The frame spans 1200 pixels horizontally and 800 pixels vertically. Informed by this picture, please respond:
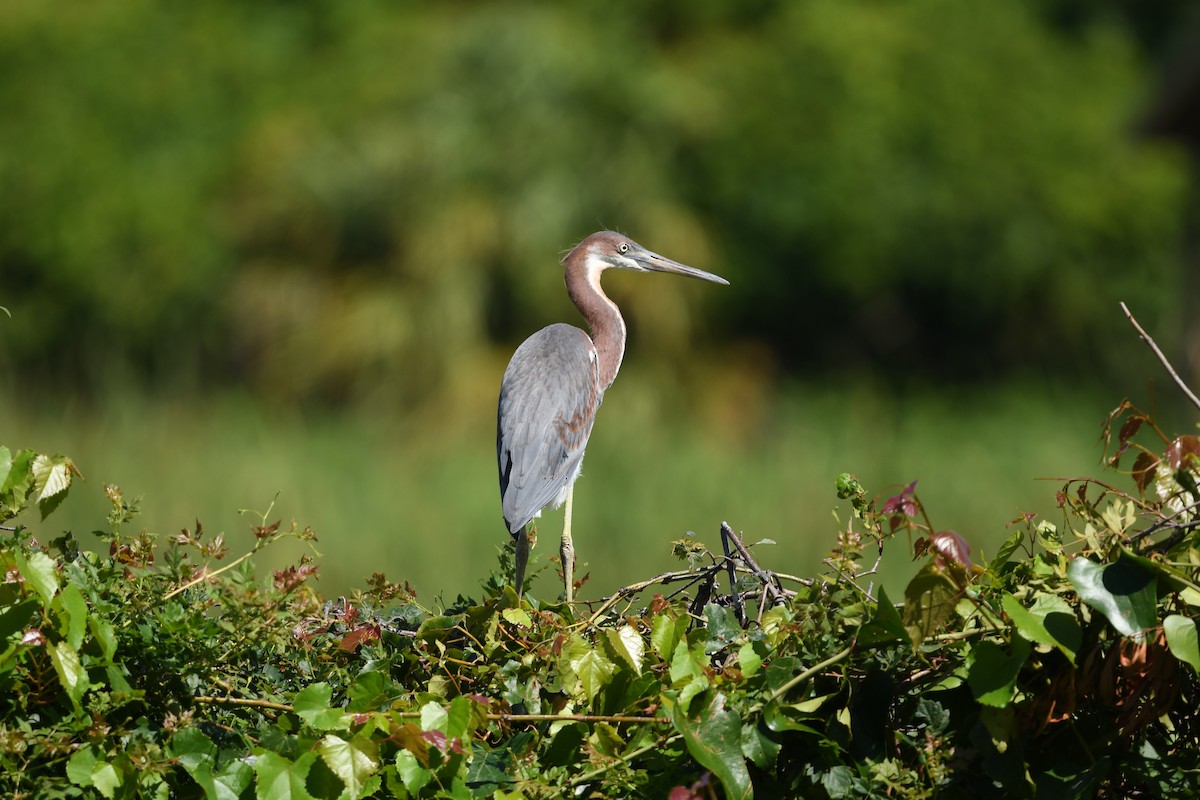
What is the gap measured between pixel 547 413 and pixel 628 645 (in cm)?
181

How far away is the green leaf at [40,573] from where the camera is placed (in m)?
1.74

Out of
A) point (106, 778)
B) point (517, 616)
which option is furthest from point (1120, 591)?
point (106, 778)

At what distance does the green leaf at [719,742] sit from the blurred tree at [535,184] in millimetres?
8502

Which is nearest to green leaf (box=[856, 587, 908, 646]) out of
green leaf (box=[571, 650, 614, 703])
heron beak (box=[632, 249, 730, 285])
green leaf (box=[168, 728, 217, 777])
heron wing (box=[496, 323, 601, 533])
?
green leaf (box=[571, 650, 614, 703])

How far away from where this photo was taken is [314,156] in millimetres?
10844

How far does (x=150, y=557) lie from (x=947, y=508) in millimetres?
6410

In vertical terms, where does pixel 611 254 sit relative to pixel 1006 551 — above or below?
below

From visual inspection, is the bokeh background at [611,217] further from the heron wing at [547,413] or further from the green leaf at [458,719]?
the green leaf at [458,719]

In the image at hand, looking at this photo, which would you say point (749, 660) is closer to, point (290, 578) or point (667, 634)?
point (667, 634)

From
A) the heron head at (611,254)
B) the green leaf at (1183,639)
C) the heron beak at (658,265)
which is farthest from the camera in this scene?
the heron beak at (658,265)

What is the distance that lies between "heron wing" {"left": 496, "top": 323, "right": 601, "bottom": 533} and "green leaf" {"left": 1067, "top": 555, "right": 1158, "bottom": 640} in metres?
1.92

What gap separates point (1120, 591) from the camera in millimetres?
1664

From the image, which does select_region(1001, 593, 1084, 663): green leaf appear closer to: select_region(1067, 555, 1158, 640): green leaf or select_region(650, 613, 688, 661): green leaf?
select_region(1067, 555, 1158, 640): green leaf

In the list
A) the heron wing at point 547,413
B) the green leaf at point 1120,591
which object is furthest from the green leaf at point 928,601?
the heron wing at point 547,413
